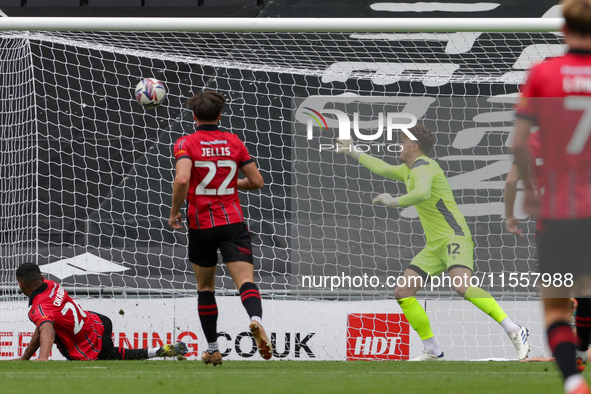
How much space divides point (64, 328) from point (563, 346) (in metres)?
A: 4.24

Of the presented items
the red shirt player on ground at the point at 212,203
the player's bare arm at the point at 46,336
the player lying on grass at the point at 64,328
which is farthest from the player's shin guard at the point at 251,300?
the player's bare arm at the point at 46,336

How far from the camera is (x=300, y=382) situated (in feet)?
11.7

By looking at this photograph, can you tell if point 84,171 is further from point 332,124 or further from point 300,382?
point 300,382

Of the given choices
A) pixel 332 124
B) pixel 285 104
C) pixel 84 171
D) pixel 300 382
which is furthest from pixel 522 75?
pixel 300 382

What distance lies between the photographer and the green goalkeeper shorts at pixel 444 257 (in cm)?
583

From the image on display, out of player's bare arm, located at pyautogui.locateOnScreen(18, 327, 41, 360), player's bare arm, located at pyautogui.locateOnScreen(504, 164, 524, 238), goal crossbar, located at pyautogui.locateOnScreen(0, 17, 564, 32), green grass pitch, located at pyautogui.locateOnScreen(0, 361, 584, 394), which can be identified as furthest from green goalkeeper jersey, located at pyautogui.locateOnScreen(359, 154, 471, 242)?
player's bare arm, located at pyautogui.locateOnScreen(504, 164, 524, 238)

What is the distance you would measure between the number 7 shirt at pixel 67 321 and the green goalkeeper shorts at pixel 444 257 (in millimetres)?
2604

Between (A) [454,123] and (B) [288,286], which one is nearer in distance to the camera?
(B) [288,286]

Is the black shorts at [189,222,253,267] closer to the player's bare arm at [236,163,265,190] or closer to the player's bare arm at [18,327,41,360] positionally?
the player's bare arm at [236,163,265,190]

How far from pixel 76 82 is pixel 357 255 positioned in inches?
152

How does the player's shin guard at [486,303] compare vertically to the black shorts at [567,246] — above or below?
below

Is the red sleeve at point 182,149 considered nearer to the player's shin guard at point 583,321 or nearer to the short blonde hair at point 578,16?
the player's shin guard at point 583,321

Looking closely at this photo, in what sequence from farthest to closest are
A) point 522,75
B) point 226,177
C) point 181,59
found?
point 522,75
point 181,59
point 226,177

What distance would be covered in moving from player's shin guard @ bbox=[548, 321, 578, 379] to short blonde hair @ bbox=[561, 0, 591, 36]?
97 cm
